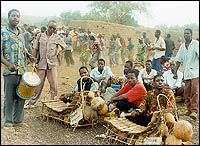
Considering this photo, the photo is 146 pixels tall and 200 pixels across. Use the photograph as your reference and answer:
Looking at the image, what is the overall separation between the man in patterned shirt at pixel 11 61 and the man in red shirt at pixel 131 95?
1620mm

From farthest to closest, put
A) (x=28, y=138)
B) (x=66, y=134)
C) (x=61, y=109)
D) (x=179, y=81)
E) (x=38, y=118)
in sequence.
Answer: (x=179, y=81) → (x=38, y=118) → (x=61, y=109) → (x=66, y=134) → (x=28, y=138)

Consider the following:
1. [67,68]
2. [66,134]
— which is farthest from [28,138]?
[67,68]

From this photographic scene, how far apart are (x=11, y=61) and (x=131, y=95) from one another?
2.00 metres

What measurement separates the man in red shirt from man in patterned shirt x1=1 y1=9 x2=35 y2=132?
162cm

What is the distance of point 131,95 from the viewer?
4258 mm

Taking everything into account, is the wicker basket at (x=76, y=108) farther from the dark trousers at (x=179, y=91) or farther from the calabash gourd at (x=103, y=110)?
the dark trousers at (x=179, y=91)

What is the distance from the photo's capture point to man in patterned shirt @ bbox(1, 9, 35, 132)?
3844 millimetres

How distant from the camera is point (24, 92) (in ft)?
12.9

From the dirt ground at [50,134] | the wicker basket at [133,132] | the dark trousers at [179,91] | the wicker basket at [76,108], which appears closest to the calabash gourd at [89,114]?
the wicker basket at [76,108]

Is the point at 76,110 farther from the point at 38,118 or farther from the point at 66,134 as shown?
the point at 38,118

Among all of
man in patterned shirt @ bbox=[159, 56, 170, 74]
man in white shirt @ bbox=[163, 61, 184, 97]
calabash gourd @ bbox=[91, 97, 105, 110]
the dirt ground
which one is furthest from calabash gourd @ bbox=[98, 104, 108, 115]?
man in patterned shirt @ bbox=[159, 56, 170, 74]

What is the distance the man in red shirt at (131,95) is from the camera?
4.26 m

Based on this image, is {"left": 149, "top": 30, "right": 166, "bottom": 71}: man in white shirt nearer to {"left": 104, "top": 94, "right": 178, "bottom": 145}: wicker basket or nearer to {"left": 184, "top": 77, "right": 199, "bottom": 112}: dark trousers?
{"left": 184, "top": 77, "right": 199, "bottom": 112}: dark trousers

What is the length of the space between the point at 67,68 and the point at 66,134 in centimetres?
824
